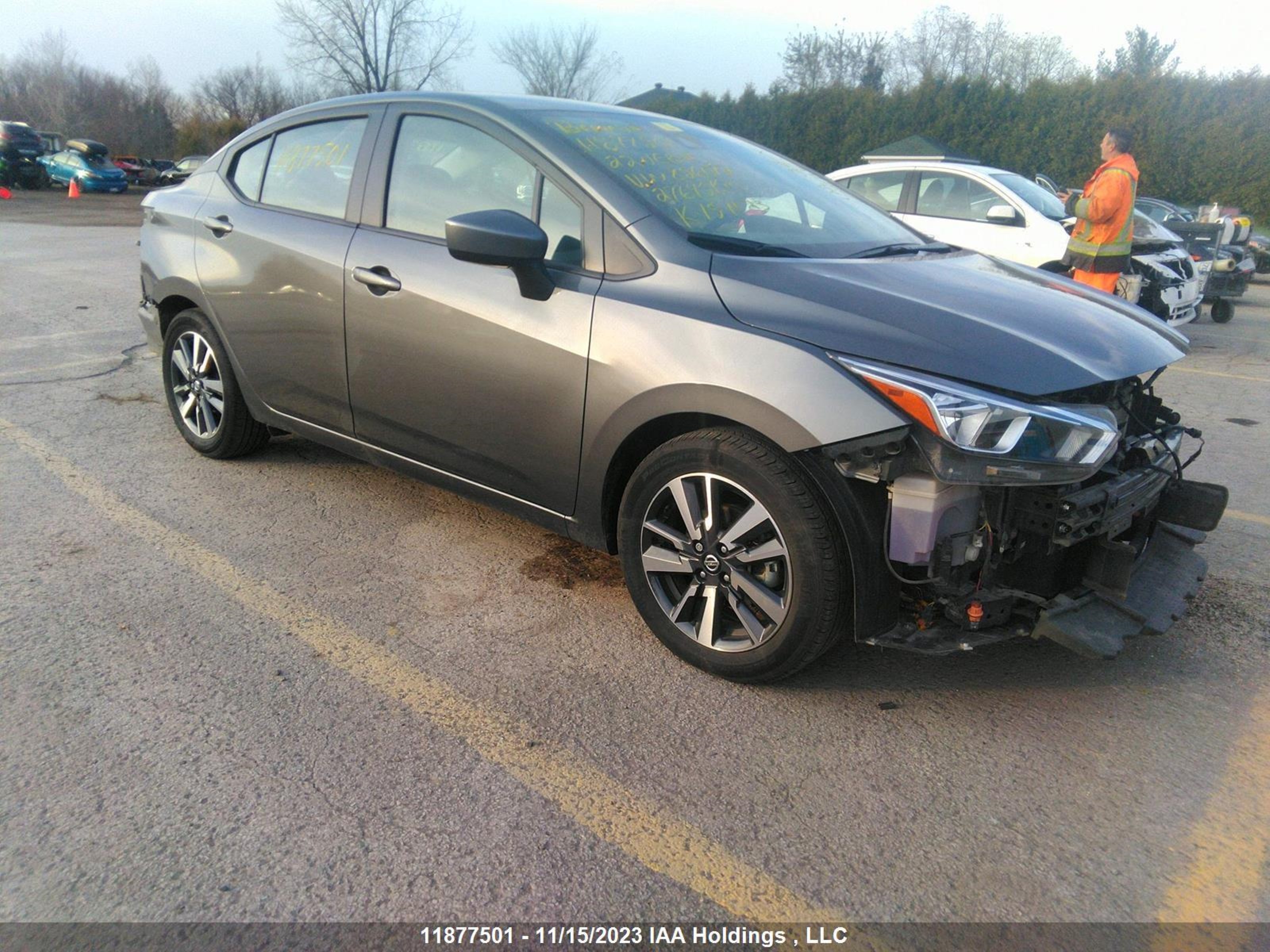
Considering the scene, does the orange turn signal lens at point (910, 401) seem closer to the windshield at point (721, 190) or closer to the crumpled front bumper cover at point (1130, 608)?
the crumpled front bumper cover at point (1130, 608)

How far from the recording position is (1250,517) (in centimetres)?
449

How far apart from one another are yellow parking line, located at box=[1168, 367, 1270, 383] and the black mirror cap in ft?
22.7

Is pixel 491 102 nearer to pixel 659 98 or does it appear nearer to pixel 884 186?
pixel 884 186

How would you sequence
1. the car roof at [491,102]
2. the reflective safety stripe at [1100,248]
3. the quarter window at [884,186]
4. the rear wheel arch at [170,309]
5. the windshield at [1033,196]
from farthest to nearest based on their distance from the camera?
the quarter window at [884,186] → the windshield at [1033,196] → the reflective safety stripe at [1100,248] → the rear wheel arch at [170,309] → the car roof at [491,102]

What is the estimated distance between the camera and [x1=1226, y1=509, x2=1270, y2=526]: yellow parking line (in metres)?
4.42

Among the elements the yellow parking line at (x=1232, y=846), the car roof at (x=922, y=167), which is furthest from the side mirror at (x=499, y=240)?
the car roof at (x=922, y=167)

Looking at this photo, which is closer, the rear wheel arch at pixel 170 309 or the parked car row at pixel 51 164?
the rear wheel arch at pixel 170 309

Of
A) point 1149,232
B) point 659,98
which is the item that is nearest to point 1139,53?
point 659,98

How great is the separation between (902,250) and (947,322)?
0.98m

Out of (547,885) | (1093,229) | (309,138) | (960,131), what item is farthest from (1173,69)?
(547,885)

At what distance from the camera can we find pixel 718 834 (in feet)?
7.61

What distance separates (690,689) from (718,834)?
2.17ft

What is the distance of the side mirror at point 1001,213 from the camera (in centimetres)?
887

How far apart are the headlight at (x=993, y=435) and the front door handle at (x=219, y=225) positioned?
320 cm
